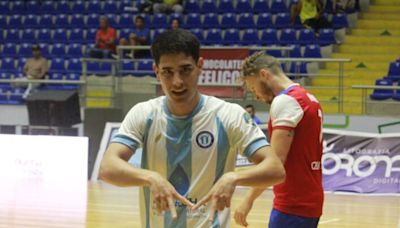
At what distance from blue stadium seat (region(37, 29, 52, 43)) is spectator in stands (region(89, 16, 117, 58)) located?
2224 millimetres

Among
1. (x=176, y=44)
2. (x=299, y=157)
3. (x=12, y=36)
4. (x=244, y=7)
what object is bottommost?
(x=12, y=36)

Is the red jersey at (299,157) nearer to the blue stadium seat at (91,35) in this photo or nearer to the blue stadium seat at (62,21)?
the blue stadium seat at (91,35)

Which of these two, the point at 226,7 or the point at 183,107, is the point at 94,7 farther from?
the point at 183,107

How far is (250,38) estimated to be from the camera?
677 inches

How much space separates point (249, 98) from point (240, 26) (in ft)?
12.6

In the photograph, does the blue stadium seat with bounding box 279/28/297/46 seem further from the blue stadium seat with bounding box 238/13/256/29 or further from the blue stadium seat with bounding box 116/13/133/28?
the blue stadium seat with bounding box 116/13/133/28

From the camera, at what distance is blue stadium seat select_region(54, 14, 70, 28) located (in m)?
19.8

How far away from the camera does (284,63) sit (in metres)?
15.2

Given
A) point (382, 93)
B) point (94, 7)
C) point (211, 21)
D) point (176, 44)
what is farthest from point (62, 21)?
point (176, 44)

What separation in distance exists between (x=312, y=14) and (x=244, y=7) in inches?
81.3

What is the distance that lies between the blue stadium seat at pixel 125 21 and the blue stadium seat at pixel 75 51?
3.56 feet

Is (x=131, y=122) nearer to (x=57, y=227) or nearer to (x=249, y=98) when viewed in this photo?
(x=57, y=227)

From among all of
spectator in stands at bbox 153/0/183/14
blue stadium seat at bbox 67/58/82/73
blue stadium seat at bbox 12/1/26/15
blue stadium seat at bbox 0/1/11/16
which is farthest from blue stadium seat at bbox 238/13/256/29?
blue stadium seat at bbox 0/1/11/16

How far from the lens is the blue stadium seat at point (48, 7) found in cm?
2056
